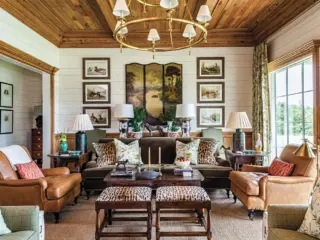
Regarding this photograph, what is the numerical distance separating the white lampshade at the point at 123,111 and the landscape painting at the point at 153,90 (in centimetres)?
59

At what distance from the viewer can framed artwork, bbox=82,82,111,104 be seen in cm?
655

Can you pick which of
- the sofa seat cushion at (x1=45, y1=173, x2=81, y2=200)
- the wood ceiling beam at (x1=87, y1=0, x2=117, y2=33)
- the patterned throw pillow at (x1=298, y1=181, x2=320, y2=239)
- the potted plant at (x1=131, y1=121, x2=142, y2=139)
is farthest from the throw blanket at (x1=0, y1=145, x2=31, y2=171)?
the patterned throw pillow at (x1=298, y1=181, x2=320, y2=239)

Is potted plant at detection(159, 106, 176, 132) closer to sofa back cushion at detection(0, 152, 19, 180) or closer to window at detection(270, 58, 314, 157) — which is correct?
window at detection(270, 58, 314, 157)

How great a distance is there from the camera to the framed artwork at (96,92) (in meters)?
6.55

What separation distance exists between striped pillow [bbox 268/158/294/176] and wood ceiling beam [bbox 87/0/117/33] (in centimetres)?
363

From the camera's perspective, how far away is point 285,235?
2.07 meters

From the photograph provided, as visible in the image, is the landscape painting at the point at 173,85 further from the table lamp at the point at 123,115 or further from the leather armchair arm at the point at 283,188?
the leather armchair arm at the point at 283,188

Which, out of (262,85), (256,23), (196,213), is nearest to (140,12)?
(256,23)

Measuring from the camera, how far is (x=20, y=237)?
2.09 meters

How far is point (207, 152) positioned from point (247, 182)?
1473 mm

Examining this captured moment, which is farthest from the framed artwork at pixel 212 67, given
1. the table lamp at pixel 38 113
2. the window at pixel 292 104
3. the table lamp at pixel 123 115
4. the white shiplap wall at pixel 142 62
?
the table lamp at pixel 38 113

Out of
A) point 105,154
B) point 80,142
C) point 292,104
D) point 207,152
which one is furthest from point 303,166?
point 80,142

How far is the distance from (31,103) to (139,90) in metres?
Result: 3.53

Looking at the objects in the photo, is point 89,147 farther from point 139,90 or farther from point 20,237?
point 20,237
